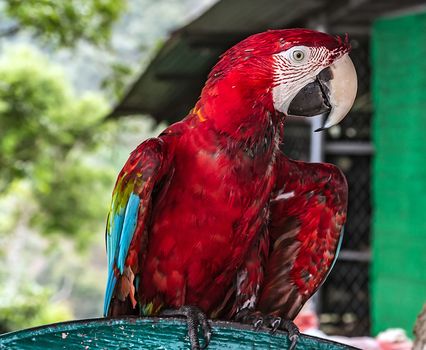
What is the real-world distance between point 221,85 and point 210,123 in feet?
0.26

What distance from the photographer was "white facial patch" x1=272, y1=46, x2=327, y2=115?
1424 millimetres

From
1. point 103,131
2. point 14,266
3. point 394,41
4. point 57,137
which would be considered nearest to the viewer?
point 394,41

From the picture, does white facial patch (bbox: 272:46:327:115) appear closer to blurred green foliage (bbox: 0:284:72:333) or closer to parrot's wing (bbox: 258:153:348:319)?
parrot's wing (bbox: 258:153:348:319)

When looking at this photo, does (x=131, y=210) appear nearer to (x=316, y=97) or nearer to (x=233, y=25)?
(x=316, y=97)

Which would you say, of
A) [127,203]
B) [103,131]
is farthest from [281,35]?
[103,131]

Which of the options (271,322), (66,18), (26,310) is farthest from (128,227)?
(26,310)

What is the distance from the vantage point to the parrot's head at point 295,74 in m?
1.43

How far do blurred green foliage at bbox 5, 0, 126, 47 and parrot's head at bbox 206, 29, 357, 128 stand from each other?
3.85 meters

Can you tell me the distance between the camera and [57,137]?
25.0 ft

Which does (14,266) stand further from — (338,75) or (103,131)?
(338,75)

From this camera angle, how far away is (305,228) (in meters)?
1.71

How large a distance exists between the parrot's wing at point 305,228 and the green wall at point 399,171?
93.2 inches

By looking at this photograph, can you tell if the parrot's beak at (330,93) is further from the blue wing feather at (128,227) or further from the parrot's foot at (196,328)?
the parrot's foot at (196,328)

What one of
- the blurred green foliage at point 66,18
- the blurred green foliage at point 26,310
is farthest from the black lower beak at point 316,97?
the blurred green foliage at point 26,310
